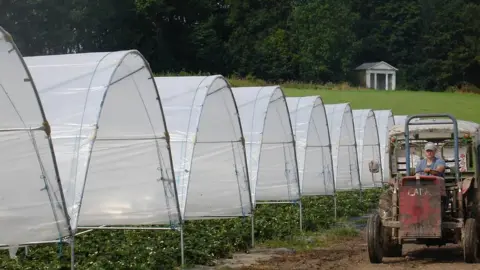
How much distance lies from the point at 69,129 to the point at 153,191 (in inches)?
104

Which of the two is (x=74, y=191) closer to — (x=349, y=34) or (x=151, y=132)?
(x=151, y=132)

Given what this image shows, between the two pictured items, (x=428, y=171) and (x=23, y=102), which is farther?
(x=428, y=171)

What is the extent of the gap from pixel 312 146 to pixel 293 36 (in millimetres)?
62156

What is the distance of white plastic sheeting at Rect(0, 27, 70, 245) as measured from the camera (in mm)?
10172

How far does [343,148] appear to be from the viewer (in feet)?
93.5

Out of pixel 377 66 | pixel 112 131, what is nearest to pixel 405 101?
pixel 377 66

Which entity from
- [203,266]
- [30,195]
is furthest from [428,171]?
[30,195]

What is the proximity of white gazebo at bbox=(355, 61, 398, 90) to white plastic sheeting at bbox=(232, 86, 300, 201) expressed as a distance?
65046 millimetres

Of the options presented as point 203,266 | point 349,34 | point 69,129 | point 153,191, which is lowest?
point 203,266

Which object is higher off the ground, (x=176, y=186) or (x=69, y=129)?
(x=69, y=129)

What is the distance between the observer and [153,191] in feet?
46.7

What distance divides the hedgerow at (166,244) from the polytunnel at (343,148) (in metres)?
3.99

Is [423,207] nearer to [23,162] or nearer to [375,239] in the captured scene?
[375,239]

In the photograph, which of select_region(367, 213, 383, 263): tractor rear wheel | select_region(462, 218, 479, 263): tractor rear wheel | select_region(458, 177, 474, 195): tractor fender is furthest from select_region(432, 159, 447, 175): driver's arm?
select_region(367, 213, 383, 263): tractor rear wheel
